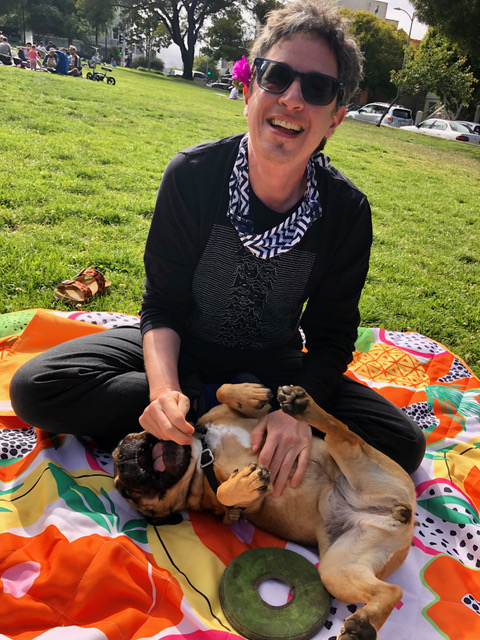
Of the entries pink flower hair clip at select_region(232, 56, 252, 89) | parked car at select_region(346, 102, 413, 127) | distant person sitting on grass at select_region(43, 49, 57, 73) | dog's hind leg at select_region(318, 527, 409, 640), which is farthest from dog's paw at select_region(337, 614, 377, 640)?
parked car at select_region(346, 102, 413, 127)

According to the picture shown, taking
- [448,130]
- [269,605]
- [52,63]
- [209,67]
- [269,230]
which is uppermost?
[209,67]

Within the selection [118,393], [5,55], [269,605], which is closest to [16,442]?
[118,393]

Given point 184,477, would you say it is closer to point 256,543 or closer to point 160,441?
point 160,441

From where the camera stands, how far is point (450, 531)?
2.56m

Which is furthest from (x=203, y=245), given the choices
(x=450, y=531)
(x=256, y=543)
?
(x=450, y=531)

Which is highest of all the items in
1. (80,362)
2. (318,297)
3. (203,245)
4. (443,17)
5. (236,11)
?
(236,11)

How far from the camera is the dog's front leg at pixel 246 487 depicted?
82.7 inches

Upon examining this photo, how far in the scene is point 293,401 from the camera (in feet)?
7.30

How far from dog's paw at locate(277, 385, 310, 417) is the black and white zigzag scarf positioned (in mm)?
677

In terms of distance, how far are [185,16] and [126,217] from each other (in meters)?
57.9

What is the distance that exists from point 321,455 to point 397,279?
12.0ft

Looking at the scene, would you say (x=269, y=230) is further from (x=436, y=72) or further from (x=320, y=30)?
(x=436, y=72)

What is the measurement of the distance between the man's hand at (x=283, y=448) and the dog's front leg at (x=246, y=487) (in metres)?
0.16

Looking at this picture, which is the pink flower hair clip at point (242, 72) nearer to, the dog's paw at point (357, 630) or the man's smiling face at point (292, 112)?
the man's smiling face at point (292, 112)
